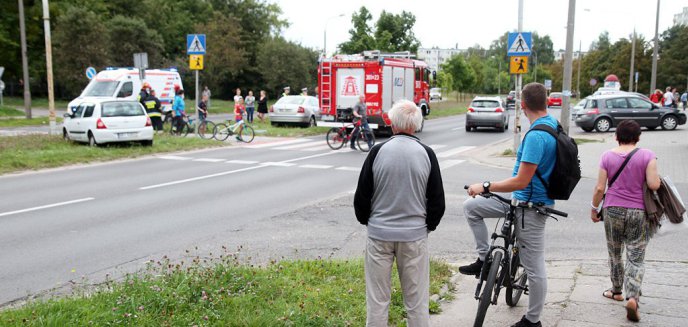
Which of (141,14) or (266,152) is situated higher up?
(141,14)

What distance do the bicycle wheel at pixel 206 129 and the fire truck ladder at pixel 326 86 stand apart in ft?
14.5

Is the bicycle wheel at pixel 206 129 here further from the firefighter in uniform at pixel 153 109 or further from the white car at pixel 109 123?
the white car at pixel 109 123

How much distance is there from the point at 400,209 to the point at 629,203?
2.14 m

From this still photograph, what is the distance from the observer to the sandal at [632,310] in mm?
4664

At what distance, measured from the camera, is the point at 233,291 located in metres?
4.94

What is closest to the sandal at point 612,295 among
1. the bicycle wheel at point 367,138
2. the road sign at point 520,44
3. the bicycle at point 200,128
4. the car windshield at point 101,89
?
the road sign at point 520,44

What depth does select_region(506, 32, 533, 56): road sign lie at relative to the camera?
635 inches

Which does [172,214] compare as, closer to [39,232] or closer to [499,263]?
[39,232]

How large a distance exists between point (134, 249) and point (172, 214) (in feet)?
6.97

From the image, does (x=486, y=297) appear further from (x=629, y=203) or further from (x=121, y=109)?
(x=121, y=109)

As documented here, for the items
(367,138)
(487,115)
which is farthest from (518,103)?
(487,115)

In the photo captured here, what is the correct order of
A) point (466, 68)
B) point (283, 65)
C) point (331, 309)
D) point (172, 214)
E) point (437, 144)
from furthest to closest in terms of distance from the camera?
point (466, 68) < point (283, 65) < point (437, 144) < point (172, 214) < point (331, 309)

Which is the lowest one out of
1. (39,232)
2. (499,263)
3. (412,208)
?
(39,232)

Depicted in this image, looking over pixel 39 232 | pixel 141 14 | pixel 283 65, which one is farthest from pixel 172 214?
pixel 141 14
